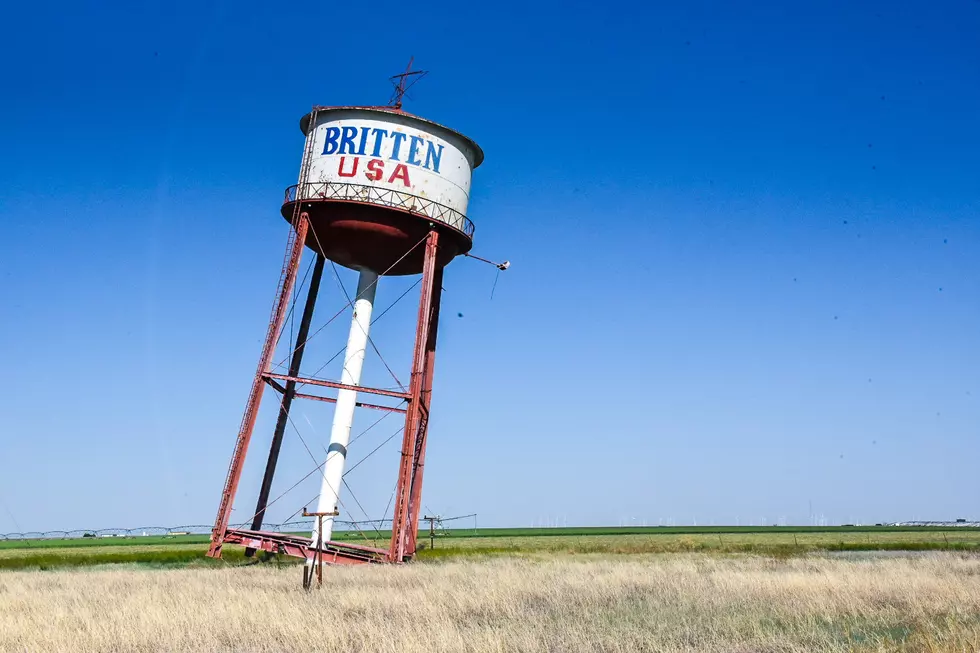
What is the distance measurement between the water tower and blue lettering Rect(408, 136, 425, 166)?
3cm

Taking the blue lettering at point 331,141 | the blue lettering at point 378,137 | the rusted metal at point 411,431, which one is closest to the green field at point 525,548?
the rusted metal at point 411,431

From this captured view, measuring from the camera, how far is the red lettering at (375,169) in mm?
26875

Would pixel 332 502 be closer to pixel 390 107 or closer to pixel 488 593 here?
pixel 488 593

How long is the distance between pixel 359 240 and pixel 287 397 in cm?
592

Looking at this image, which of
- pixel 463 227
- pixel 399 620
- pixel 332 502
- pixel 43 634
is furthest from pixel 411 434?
pixel 43 634

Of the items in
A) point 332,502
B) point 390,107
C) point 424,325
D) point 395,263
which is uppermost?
point 390,107

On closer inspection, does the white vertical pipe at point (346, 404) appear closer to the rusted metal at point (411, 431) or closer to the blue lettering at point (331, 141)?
the rusted metal at point (411, 431)

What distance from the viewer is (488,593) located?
56.3 ft

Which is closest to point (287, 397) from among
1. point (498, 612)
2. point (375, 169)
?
point (375, 169)

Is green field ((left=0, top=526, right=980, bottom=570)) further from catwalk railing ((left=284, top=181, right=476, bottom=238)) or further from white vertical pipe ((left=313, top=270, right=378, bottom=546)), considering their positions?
catwalk railing ((left=284, top=181, right=476, bottom=238))

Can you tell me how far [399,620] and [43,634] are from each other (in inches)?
212

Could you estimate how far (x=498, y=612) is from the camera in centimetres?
1512

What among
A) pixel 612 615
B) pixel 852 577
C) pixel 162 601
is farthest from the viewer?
pixel 852 577

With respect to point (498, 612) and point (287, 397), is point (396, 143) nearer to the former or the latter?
point (287, 397)
